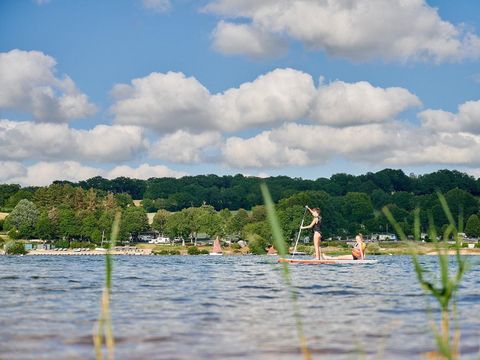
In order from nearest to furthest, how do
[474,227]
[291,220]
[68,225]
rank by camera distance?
1. [291,220]
2. [68,225]
3. [474,227]

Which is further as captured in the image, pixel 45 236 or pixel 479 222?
pixel 479 222

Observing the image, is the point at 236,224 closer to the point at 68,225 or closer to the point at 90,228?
the point at 90,228

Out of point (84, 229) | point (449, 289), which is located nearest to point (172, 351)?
point (449, 289)

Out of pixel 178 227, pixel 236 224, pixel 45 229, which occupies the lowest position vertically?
pixel 45 229

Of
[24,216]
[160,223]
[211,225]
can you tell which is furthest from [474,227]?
[24,216]

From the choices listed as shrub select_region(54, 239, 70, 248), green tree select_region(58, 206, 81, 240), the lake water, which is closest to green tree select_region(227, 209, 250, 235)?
green tree select_region(58, 206, 81, 240)

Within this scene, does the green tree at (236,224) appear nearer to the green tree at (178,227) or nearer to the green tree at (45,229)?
the green tree at (178,227)

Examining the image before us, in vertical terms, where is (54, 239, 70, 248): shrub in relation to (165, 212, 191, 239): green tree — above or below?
below

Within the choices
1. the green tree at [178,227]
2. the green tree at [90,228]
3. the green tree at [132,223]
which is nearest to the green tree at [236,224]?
the green tree at [178,227]

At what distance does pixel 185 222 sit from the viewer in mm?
178250

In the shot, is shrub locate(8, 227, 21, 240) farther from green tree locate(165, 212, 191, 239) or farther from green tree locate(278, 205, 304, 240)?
green tree locate(278, 205, 304, 240)

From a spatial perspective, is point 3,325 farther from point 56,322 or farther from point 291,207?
point 291,207

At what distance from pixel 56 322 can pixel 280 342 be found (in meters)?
3.35

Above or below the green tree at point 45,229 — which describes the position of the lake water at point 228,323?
below
